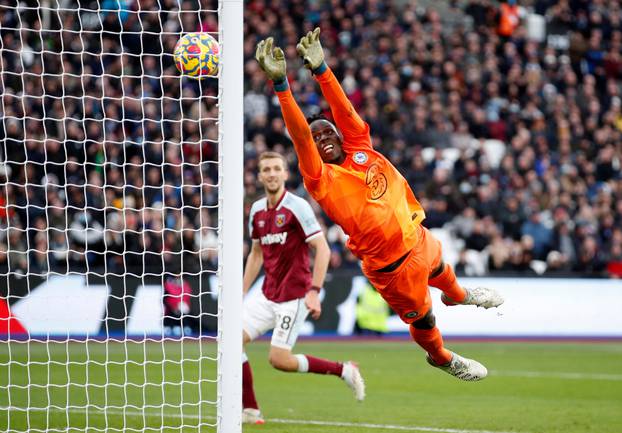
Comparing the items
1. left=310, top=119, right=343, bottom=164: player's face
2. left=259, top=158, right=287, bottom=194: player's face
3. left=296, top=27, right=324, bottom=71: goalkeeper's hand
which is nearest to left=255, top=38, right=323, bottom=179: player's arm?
left=296, top=27, right=324, bottom=71: goalkeeper's hand

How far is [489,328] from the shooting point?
60.9 feet

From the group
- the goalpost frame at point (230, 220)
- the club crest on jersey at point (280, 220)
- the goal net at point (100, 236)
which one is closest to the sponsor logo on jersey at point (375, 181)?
the goalpost frame at point (230, 220)

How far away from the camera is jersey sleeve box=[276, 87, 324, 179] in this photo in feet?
23.2

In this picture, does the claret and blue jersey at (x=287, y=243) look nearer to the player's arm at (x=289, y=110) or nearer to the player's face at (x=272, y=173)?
the player's face at (x=272, y=173)

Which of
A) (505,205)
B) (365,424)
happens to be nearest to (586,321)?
(505,205)

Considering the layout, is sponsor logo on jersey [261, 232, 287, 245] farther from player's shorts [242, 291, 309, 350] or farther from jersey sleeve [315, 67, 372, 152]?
jersey sleeve [315, 67, 372, 152]

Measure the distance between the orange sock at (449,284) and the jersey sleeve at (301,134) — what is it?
169cm

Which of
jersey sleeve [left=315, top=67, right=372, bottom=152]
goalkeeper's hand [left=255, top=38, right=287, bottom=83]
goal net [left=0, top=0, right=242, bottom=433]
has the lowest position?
goal net [left=0, top=0, right=242, bottom=433]

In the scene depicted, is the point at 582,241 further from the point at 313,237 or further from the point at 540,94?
the point at 313,237

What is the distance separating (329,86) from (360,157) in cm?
70

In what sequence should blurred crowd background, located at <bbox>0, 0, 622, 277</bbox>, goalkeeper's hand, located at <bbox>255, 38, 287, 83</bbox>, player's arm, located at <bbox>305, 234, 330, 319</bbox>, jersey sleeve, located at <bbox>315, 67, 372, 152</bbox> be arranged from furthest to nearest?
blurred crowd background, located at <bbox>0, 0, 622, 277</bbox> < player's arm, located at <bbox>305, 234, 330, 319</bbox> < jersey sleeve, located at <bbox>315, 67, 372, 152</bbox> < goalkeeper's hand, located at <bbox>255, 38, 287, 83</bbox>

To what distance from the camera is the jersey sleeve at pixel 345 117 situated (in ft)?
26.2

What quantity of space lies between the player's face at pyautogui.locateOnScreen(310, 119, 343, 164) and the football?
39.4 inches

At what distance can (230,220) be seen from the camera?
7.06 meters
